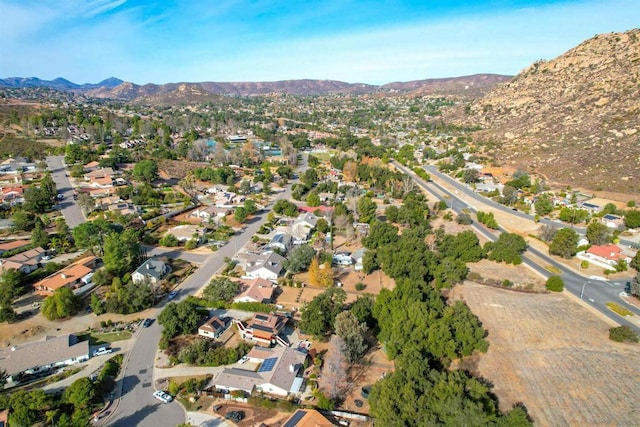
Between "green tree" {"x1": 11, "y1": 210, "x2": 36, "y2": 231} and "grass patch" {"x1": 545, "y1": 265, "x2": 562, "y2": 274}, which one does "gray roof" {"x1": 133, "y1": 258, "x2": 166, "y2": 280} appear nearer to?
"green tree" {"x1": 11, "y1": 210, "x2": 36, "y2": 231}

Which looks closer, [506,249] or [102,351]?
[102,351]

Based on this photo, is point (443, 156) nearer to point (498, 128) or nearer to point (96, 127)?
point (498, 128)

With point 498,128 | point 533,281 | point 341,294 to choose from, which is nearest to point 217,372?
point 341,294

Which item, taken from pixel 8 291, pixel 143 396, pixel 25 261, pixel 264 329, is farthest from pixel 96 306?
pixel 264 329

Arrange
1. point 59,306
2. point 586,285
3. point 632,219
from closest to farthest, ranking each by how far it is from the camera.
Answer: point 59,306, point 586,285, point 632,219

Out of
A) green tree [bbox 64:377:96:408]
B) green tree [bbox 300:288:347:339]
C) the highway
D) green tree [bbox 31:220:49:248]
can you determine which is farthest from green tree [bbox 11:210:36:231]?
the highway

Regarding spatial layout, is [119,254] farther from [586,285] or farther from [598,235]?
[598,235]
